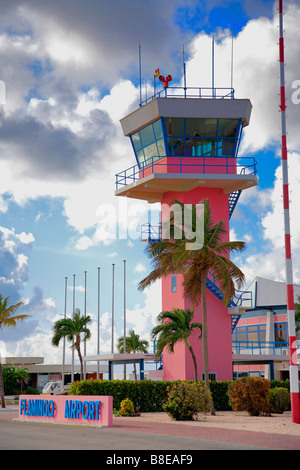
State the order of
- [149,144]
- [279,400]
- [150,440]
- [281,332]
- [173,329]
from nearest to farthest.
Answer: [150,440]
[279,400]
[173,329]
[149,144]
[281,332]

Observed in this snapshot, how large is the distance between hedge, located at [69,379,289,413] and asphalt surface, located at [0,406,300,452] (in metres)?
9.97

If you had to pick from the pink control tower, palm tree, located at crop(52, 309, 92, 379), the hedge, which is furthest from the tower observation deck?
palm tree, located at crop(52, 309, 92, 379)

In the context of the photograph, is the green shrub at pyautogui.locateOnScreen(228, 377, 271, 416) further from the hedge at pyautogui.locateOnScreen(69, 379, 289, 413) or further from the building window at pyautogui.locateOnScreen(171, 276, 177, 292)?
the building window at pyautogui.locateOnScreen(171, 276, 177, 292)

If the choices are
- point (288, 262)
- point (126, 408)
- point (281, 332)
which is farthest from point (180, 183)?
point (281, 332)

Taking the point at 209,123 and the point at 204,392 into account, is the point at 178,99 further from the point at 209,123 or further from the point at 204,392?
the point at 204,392

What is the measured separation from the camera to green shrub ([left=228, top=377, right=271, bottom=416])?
2931 cm

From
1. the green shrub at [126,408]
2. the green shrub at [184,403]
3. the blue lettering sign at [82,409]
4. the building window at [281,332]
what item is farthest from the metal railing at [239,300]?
the building window at [281,332]

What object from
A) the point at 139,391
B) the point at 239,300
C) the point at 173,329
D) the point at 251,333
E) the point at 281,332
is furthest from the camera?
the point at 251,333

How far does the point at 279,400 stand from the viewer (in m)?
31.0

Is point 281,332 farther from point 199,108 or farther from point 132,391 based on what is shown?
point 132,391

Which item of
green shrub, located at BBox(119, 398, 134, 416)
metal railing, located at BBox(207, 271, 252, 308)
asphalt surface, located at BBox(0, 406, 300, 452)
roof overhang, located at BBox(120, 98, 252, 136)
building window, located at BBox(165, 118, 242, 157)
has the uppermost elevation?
roof overhang, located at BBox(120, 98, 252, 136)

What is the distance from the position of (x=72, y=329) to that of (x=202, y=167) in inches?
1075

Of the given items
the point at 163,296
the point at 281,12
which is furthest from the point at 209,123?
the point at 281,12
